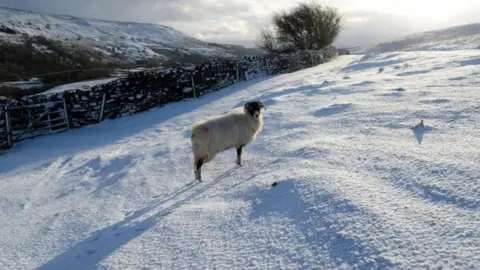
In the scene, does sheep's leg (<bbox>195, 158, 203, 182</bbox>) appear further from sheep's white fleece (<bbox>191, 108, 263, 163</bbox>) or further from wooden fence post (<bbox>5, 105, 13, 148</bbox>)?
wooden fence post (<bbox>5, 105, 13, 148</bbox>)

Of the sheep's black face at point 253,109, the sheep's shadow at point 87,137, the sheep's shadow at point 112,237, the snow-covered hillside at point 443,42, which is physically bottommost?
the sheep's shadow at point 112,237

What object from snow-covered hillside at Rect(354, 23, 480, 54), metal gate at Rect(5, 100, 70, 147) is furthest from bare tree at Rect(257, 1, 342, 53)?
metal gate at Rect(5, 100, 70, 147)

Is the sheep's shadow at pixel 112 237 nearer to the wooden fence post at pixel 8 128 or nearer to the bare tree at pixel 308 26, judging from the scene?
the wooden fence post at pixel 8 128

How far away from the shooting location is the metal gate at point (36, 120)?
13.6 m

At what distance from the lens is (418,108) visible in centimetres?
710

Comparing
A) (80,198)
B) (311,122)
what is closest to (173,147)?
(80,198)

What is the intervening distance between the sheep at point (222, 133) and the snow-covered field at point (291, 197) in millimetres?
379

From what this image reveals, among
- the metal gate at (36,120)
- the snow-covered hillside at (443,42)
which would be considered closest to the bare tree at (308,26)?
the snow-covered hillside at (443,42)

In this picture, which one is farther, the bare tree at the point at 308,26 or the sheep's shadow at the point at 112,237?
the bare tree at the point at 308,26

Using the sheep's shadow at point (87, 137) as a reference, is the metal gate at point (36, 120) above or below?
above

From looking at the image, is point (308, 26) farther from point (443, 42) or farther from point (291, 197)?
point (291, 197)

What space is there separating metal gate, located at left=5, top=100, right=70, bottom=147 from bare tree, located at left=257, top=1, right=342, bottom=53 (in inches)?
1012

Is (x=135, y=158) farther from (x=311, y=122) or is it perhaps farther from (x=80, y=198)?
(x=311, y=122)

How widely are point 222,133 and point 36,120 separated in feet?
35.0
